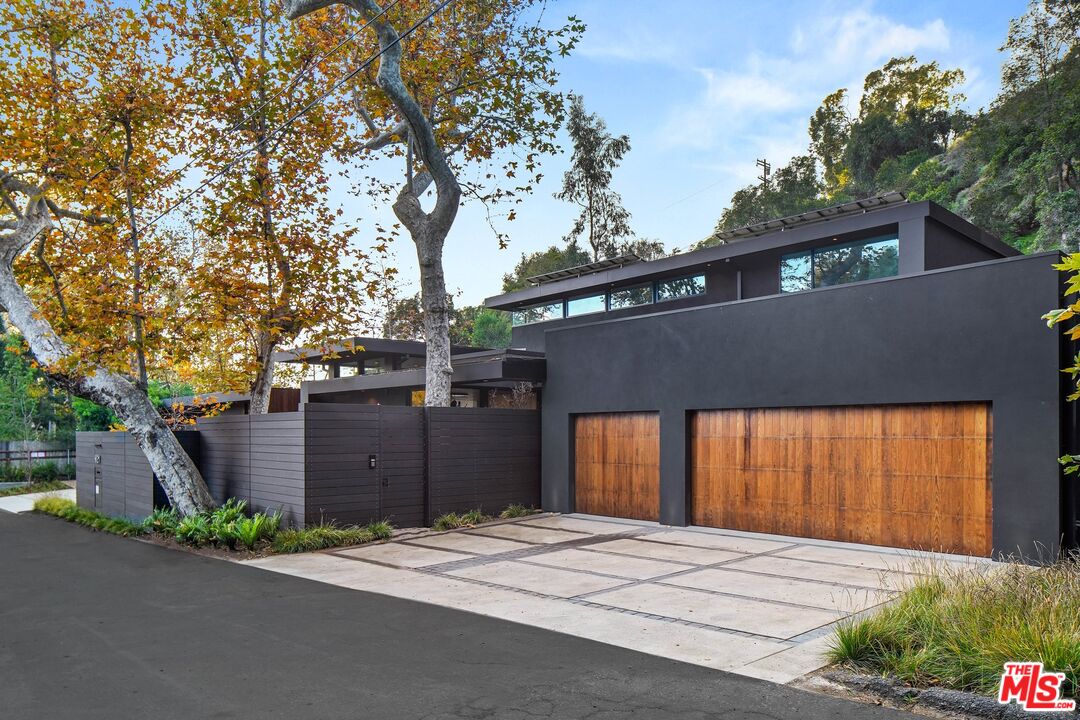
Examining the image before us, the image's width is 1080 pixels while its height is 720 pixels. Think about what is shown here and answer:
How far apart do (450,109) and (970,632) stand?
14712 millimetres

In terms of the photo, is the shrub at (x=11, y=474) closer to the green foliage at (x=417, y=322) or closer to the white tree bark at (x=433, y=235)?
the green foliage at (x=417, y=322)

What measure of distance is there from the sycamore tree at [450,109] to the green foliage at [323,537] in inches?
160

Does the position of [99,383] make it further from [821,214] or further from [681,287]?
[821,214]

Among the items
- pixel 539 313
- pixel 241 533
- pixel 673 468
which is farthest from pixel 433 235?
pixel 241 533

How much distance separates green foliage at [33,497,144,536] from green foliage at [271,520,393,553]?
4047mm

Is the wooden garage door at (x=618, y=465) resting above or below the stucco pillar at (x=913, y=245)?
below

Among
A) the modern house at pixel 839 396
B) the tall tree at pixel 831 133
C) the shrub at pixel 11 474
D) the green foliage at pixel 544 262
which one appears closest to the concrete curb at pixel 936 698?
the modern house at pixel 839 396

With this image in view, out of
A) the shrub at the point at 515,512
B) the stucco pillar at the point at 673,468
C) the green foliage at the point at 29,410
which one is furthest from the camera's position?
the green foliage at the point at 29,410

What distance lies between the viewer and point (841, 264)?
49.7ft

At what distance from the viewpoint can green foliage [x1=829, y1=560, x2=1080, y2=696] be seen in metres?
4.83

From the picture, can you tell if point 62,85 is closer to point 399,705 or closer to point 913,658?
point 399,705

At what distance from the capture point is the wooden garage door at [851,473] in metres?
10.1

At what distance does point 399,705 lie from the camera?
4.87m

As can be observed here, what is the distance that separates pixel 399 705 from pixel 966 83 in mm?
54441
